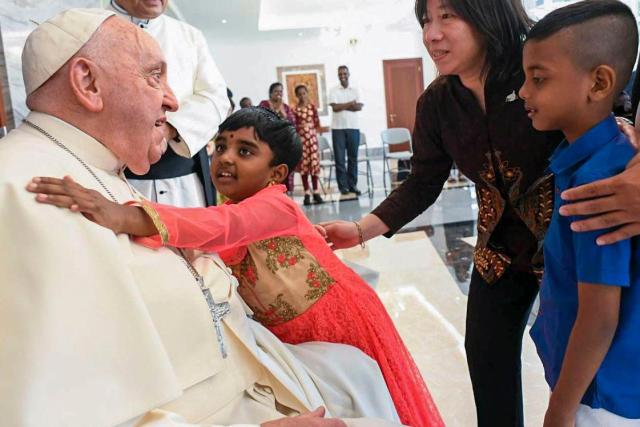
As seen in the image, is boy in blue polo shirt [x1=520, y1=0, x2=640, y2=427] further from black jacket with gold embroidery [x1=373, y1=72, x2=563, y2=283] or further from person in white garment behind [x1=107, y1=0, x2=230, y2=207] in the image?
person in white garment behind [x1=107, y1=0, x2=230, y2=207]

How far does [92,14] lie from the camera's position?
1.17 m

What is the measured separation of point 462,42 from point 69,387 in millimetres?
1367

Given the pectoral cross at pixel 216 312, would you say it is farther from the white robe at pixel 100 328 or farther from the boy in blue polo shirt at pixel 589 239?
the boy in blue polo shirt at pixel 589 239

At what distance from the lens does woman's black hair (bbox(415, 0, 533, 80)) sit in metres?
1.63

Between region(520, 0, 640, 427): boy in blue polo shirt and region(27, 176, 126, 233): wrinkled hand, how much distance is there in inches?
37.7

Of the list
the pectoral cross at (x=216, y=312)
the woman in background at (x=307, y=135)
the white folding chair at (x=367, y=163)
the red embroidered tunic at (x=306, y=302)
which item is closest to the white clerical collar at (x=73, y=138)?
the pectoral cross at (x=216, y=312)

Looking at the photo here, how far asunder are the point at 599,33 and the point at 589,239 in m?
0.45

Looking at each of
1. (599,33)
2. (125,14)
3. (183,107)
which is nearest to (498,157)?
(599,33)

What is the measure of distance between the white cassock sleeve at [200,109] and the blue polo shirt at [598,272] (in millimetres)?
1449

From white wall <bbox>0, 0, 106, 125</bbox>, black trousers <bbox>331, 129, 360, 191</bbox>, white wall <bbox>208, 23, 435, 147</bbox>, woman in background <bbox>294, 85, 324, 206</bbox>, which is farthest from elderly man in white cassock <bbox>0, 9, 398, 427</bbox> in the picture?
white wall <bbox>208, 23, 435, 147</bbox>

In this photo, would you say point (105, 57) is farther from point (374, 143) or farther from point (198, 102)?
point (374, 143)

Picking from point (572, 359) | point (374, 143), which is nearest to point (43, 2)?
point (572, 359)

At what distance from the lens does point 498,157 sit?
1742 mm

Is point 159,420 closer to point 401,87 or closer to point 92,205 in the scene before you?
point 92,205
